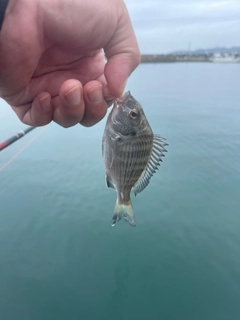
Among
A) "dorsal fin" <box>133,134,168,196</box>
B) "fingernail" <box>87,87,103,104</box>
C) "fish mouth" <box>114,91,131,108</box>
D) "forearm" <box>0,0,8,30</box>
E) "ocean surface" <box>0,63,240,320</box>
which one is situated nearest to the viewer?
"forearm" <box>0,0,8,30</box>

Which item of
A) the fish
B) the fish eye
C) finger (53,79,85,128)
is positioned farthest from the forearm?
the fish eye

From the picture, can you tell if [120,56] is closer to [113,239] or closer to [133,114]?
[133,114]

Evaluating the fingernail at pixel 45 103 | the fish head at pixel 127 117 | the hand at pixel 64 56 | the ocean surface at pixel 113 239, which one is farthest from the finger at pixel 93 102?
the ocean surface at pixel 113 239

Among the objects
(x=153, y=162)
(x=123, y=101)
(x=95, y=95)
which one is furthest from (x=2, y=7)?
(x=153, y=162)

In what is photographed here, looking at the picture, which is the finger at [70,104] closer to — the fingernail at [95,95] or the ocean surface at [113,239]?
the fingernail at [95,95]

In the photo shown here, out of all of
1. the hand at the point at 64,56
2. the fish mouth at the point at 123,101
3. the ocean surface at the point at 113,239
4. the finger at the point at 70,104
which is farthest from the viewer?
the ocean surface at the point at 113,239

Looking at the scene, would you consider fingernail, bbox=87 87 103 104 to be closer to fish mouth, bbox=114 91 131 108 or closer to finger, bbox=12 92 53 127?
fish mouth, bbox=114 91 131 108
